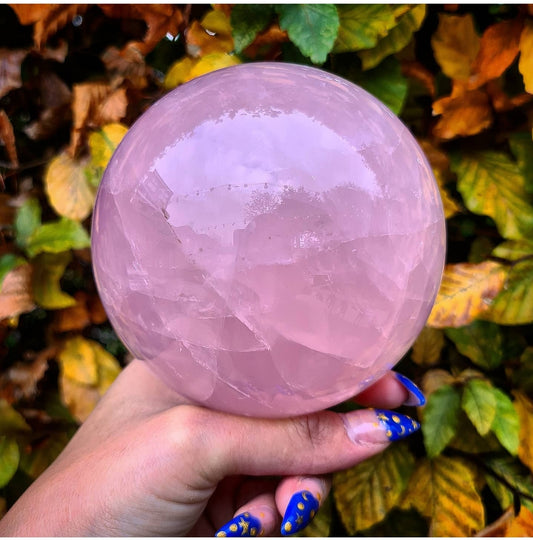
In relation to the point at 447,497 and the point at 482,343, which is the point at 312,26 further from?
the point at 447,497

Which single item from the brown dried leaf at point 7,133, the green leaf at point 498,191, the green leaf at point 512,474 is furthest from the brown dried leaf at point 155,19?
the green leaf at point 512,474

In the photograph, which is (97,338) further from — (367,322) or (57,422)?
(367,322)

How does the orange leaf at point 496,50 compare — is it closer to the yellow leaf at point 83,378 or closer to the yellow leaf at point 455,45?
the yellow leaf at point 455,45

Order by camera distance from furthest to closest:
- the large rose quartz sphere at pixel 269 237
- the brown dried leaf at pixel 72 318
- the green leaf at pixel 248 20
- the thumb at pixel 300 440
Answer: the brown dried leaf at pixel 72 318
the green leaf at pixel 248 20
the thumb at pixel 300 440
the large rose quartz sphere at pixel 269 237

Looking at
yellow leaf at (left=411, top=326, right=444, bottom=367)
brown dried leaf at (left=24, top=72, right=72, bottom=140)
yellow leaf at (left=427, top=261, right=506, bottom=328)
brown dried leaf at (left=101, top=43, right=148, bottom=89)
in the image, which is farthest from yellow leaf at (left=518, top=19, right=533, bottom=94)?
brown dried leaf at (left=24, top=72, right=72, bottom=140)

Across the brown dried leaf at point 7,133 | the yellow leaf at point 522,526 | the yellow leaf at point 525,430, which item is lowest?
the yellow leaf at point 522,526

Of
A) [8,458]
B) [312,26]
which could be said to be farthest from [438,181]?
[8,458]

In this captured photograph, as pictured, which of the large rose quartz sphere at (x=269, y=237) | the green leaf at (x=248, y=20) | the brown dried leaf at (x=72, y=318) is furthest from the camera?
the brown dried leaf at (x=72, y=318)
